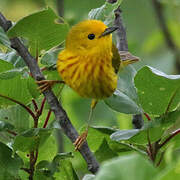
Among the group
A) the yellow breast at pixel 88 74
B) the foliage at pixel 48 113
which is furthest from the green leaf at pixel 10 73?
the yellow breast at pixel 88 74

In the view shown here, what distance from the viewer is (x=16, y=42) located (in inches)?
61.2

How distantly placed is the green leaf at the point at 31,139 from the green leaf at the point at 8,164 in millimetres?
39

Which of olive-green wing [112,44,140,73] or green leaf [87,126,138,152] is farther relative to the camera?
olive-green wing [112,44,140,73]

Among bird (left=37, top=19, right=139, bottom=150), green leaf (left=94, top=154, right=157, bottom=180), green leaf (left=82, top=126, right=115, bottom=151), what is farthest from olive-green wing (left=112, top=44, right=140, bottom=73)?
green leaf (left=94, top=154, right=157, bottom=180)

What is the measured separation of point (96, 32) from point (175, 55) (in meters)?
1.26

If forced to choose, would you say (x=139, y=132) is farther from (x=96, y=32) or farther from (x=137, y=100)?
(x=96, y=32)

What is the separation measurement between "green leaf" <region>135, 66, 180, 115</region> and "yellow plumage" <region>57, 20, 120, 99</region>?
2.29ft

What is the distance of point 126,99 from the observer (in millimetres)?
1765

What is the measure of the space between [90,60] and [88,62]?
24 mm

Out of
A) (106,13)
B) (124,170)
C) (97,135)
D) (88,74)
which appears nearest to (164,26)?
(88,74)

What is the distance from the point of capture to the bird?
2422mm

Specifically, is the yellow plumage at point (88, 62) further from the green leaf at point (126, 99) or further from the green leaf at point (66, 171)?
the green leaf at point (66, 171)

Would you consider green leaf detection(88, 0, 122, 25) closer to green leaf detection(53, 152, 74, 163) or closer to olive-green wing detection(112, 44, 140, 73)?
green leaf detection(53, 152, 74, 163)

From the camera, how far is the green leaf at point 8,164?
5.04 ft
